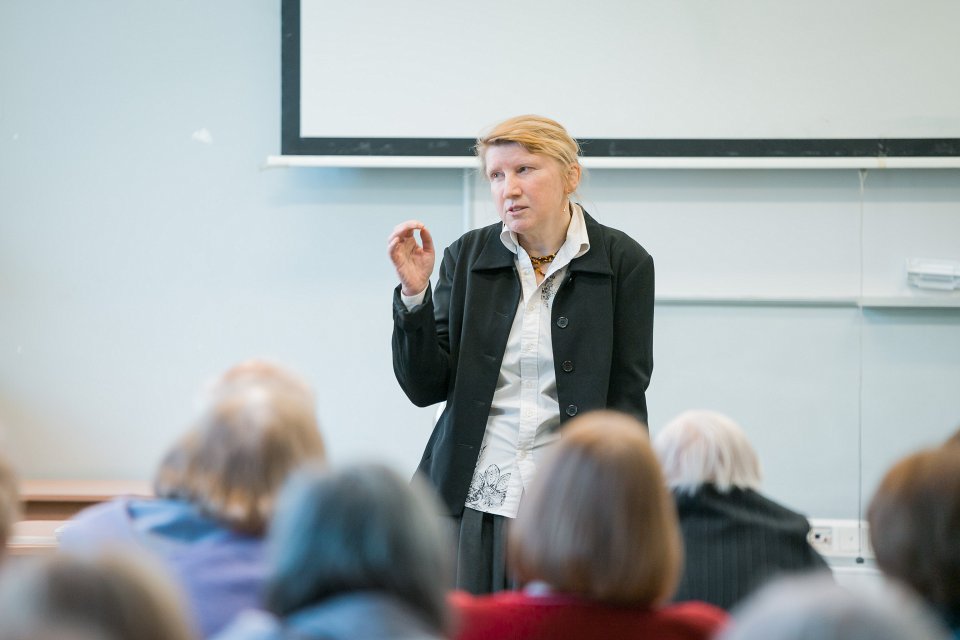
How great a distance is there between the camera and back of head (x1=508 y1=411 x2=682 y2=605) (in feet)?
4.20

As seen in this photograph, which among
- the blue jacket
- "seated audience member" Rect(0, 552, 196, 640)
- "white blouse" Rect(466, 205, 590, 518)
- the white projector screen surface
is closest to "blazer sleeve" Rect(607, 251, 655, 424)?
"white blouse" Rect(466, 205, 590, 518)

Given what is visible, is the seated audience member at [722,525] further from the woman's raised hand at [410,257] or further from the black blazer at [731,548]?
the woman's raised hand at [410,257]

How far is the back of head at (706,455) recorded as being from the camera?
5.80 feet

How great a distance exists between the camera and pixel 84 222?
12.1 feet

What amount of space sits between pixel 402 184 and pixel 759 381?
134cm

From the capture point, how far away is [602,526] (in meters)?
1.29

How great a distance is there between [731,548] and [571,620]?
0.57 metres

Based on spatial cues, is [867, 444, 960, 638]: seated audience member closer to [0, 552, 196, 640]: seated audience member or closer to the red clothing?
the red clothing

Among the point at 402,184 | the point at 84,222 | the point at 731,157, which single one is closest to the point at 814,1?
the point at 731,157

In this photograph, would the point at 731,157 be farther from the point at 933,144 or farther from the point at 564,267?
the point at 564,267

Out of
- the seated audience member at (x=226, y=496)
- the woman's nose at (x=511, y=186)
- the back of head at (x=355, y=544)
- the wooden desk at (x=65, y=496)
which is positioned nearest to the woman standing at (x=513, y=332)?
the woman's nose at (x=511, y=186)

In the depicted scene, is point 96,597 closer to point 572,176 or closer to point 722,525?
point 722,525

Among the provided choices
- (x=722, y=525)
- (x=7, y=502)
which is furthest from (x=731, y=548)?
(x=7, y=502)

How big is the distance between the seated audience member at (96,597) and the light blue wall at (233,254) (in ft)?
8.77
